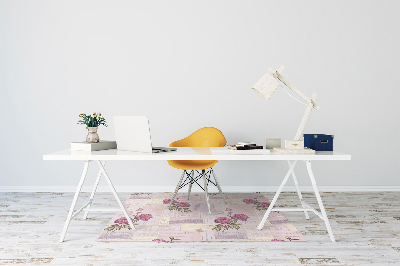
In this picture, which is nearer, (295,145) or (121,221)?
(295,145)

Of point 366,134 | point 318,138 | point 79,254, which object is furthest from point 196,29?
point 79,254

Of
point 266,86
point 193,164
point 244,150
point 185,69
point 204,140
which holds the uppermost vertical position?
point 185,69

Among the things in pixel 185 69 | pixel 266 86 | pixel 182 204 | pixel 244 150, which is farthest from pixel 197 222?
pixel 185 69

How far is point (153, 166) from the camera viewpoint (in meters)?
3.69

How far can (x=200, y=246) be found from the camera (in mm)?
2068

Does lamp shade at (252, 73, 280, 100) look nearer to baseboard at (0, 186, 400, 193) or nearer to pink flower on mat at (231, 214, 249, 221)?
pink flower on mat at (231, 214, 249, 221)

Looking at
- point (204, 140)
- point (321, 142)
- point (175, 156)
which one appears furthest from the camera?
point (204, 140)

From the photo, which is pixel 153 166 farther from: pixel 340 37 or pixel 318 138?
pixel 340 37

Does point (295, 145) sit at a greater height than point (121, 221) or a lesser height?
greater

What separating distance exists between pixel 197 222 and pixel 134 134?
0.99m

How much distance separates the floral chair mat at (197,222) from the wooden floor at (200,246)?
0.09 meters

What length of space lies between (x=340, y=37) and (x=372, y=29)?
0.40 meters

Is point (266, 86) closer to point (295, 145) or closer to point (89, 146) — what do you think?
point (295, 145)

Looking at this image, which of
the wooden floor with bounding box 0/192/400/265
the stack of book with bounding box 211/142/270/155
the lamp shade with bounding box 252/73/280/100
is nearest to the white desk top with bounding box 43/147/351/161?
the stack of book with bounding box 211/142/270/155
